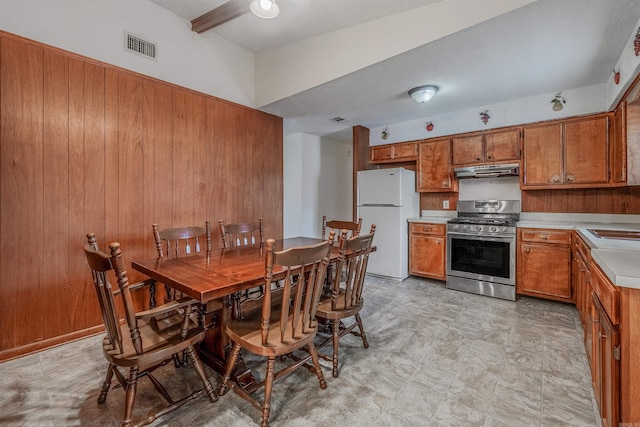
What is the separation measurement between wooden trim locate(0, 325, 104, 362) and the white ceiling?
2.95 meters

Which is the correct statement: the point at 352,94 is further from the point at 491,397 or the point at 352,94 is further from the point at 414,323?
the point at 491,397

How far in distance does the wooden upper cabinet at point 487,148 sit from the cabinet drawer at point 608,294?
95.7 inches

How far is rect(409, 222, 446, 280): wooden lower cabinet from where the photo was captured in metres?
3.83

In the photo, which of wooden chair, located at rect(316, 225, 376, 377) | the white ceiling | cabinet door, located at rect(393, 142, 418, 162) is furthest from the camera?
cabinet door, located at rect(393, 142, 418, 162)

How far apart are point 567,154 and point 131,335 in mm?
4237

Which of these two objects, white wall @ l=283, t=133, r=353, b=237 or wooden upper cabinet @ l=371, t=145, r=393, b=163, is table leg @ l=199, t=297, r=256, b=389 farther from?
wooden upper cabinet @ l=371, t=145, r=393, b=163

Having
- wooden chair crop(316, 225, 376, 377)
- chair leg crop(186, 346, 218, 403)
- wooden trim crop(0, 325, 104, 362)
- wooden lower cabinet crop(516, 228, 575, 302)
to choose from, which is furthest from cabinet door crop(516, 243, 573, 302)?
wooden trim crop(0, 325, 104, 362)

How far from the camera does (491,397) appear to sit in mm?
1673

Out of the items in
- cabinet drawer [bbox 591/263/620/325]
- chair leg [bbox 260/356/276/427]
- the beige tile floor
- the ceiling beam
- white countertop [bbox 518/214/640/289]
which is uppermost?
the ceiling beam

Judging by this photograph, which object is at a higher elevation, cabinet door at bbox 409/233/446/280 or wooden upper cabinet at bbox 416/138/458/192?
wooden upper cabinet at bbox 416/138/458/192

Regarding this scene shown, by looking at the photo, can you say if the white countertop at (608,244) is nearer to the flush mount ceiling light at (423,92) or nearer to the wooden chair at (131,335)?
the flush mount ceiling light at (423,92)

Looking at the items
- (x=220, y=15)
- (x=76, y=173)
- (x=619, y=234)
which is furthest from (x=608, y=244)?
(x=76, y=173)

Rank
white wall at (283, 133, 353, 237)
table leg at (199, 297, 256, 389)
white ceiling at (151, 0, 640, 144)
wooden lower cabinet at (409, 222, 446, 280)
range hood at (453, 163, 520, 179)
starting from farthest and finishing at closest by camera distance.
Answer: white wall at (283, 133, 353, 237) < wooden lower cabinet at (409, 222, 446, 280) < range hood at (453, 163, 520, 179) < white ceiling at (151, 0, 640, 144) < table leg at (199, 297, 256, 389)

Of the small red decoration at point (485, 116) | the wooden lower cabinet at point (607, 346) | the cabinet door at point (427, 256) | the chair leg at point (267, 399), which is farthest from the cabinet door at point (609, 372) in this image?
the small red decoration at point (485, 116)
